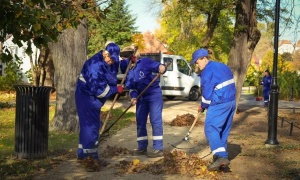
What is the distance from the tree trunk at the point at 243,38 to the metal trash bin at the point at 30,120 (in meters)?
8.84

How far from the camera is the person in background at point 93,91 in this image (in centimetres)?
676

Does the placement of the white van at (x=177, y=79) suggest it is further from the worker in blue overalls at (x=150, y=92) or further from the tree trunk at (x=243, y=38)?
the worker in blue overalls at (x=150, y=92)

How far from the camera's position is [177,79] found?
22.5 meters

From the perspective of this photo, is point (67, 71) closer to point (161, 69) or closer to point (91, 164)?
point (161, 69)

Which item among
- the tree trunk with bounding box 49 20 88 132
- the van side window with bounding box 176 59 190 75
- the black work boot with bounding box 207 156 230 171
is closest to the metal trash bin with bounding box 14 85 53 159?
the black work boot with bounding box 207 156 230 171

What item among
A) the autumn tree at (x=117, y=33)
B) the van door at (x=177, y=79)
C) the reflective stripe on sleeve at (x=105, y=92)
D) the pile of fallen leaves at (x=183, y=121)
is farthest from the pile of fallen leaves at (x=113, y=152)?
the autumn tree at (x=117, y=33)

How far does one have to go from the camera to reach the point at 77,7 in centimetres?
546

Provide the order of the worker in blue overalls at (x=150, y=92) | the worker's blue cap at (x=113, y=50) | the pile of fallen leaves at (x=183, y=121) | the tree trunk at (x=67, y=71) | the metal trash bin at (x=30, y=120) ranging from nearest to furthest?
the worker's blue cap at (x=113, y=50), the metal trash bin at (x=30, y=120), the worker in blue overalls at (x=150, y=92), the tree trunk at (x=67, y=71), the pile of fallen leaves at (x=183, y=121)

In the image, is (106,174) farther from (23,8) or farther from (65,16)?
(23,8)

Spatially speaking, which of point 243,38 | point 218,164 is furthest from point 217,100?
point 243,38

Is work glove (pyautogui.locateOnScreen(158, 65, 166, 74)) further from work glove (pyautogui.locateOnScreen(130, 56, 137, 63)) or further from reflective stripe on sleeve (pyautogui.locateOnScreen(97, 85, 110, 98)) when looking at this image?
reflective stripe on sleeve (pyautogui.locateOnScreen(97, 85, 110, 98))

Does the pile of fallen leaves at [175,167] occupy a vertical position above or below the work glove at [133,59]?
below

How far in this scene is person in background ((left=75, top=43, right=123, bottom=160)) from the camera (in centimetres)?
676

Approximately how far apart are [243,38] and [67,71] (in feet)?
22.0
